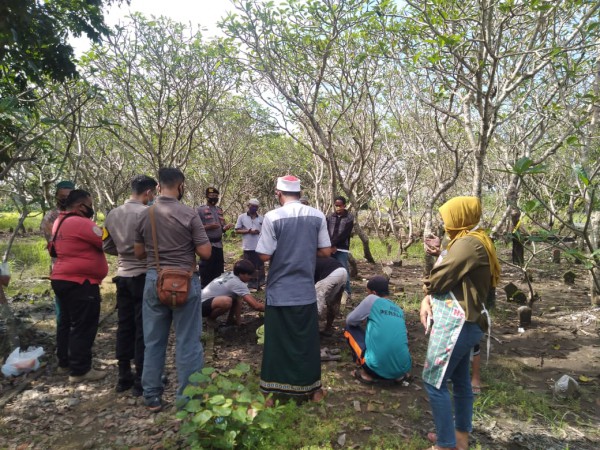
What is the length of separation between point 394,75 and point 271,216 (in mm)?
8663

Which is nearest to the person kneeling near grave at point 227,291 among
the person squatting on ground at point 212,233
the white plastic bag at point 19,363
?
the person squatting on ground at point 212,233

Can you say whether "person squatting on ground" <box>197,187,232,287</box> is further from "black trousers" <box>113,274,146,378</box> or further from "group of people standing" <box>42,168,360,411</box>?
"black trousers" <box>113,274,146,378</box>

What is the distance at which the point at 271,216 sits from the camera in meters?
3.28

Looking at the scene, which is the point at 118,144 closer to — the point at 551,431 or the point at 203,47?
the point at 203,47

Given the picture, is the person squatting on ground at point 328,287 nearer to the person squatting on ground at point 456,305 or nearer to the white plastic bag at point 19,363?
the person squatting on ground at point 456,305

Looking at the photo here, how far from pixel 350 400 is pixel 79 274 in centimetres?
279

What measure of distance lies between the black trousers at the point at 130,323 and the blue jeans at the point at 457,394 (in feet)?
8.17

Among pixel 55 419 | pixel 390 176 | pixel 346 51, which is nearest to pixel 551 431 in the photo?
pixel 55 419

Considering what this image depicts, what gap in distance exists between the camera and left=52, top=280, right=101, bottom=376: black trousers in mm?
3678

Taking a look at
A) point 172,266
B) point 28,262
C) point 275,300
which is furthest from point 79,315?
point 28,262

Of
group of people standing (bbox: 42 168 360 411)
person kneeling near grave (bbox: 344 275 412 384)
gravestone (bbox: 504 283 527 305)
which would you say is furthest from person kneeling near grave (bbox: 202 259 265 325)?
gravestone (bbox: 504 283 527 305)

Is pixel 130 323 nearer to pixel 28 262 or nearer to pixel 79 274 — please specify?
pixel 79 274

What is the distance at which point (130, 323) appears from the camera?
11.9 ft

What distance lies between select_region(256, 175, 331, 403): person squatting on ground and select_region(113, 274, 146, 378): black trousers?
1166 mm
